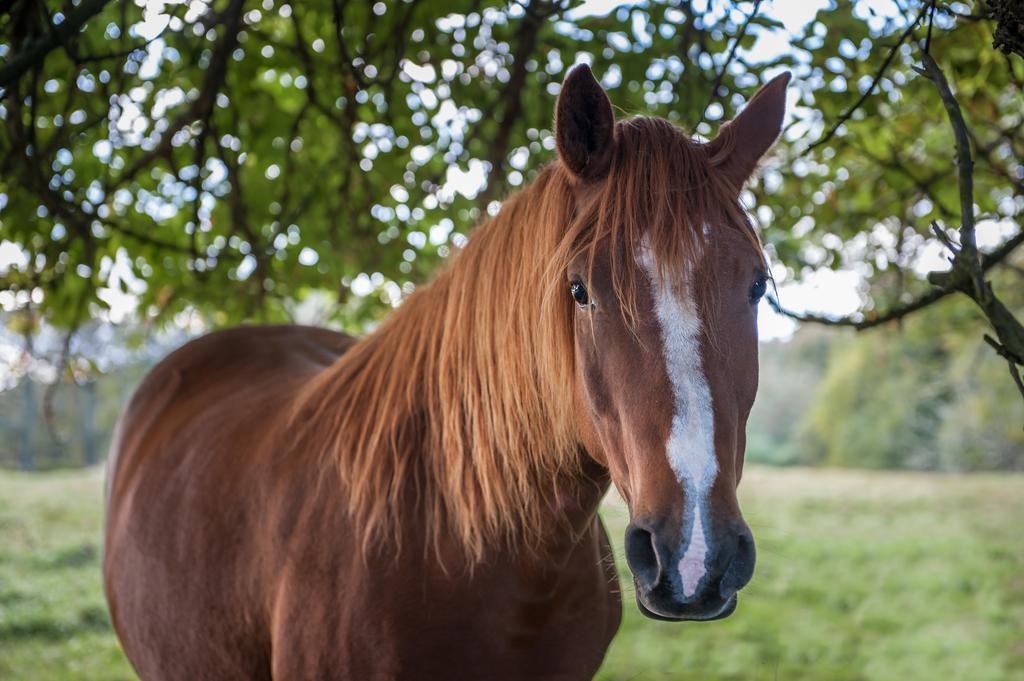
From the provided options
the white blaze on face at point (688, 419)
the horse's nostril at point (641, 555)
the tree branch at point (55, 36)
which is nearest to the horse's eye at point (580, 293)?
the white blaze on face at point (688, 419)

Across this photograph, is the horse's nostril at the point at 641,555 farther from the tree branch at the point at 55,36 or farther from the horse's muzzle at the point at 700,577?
the tree branch at the point at 55,36

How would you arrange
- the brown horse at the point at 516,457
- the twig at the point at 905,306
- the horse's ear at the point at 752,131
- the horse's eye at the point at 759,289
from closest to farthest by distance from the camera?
the brown horse at the point at 516,457, the horse's eye at the point at 759,289, the horse's ear at the point at 752,131, the twig at the point at 905,306

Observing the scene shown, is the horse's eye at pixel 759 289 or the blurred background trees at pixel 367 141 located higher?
the blurred background trees at pixel 367 141

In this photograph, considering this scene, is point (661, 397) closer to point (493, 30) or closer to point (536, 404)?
point (536, 404)

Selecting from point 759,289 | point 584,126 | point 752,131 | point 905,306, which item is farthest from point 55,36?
point 905,306

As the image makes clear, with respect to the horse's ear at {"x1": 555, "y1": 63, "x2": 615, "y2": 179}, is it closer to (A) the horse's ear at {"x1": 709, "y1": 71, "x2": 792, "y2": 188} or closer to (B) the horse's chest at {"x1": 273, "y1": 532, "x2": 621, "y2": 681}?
(A) the horse's ear at {"x1": 709, "y1": 71, "x2": 792, "y2": 188}

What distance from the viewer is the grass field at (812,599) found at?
23.2ft

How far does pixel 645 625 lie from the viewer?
861 cm

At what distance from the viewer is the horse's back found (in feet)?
7.44

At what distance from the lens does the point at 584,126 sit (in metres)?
1.72

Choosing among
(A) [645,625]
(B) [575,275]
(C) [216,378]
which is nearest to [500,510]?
(B) [575,275]

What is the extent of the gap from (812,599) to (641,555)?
9091 mm

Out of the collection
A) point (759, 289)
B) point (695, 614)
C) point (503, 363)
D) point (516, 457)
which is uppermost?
point (759, 289)

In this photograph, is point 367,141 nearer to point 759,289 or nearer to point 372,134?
point 372,134
